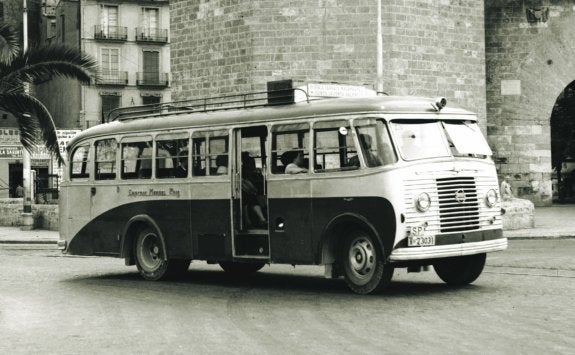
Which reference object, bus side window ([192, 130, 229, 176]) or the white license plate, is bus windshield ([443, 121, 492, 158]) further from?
bus side window ([192, 130, 229, 176])

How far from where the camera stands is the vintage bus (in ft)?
37.4

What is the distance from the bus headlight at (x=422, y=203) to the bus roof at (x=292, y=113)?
102 centimetres

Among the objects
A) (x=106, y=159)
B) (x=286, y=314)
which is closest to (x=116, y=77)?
(x=106, y=159)

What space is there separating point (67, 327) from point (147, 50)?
50.7 meters

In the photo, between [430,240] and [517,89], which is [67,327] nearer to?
[430,240]

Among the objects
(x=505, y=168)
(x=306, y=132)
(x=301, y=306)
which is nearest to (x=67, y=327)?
(x=301, y=306)

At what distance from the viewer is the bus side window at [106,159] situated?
1495cm

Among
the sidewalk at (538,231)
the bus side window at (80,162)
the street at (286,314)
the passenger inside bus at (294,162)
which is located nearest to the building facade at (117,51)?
the sidewalk at (538,231)

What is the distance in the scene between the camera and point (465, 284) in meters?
12.5

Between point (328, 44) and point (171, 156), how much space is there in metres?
12.9

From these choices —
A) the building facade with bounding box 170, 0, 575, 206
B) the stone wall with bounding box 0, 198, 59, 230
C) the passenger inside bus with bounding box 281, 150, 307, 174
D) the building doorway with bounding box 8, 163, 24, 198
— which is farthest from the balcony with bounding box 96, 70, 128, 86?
the passenger inside bus with bounding box 281, 150, 307, 174

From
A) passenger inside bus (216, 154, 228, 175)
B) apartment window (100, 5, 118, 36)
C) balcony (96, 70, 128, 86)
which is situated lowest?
passenger inside bus (216, 154, 228, 175)

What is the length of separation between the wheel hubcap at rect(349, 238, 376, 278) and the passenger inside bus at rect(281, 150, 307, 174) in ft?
4.01

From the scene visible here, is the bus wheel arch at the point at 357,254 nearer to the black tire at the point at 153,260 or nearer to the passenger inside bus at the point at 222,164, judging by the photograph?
the passenger inside bus at the point at 222,164
